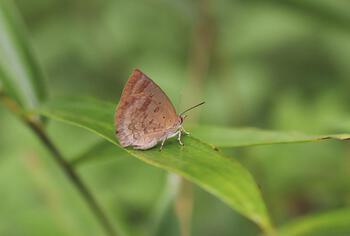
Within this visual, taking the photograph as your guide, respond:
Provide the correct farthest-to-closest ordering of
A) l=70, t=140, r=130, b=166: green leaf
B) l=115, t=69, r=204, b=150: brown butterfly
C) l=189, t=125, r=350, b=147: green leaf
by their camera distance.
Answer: l=70, t=140, r=130, b=166: green leaf → l=115, t=69, r=204, b=150: brown butterfly → l=189, t=125, r=350, b=147: green leaf

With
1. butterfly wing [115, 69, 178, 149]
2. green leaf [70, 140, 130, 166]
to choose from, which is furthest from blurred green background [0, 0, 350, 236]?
butterfly wing [115, 69, 178, 149]

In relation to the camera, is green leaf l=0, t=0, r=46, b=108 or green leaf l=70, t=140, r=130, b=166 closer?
green leaf l=70, t=140, r=130, b=166

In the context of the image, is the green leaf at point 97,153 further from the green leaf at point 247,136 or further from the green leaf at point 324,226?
the green leaf at point 324,226

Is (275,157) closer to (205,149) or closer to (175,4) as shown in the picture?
(175,4)

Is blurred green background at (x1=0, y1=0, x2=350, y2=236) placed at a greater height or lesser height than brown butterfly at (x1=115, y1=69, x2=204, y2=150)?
lesser

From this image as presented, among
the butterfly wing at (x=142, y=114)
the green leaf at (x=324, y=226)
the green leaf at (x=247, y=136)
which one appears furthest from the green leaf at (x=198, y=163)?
the green leaf at (x=324, y=226)

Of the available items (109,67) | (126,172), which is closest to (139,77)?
(126,172)

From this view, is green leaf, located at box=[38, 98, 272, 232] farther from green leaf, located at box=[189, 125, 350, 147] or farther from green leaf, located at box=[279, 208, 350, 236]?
green leaf, located at box=[279, 208, 350, 236]

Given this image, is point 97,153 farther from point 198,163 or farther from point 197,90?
point 197,90
